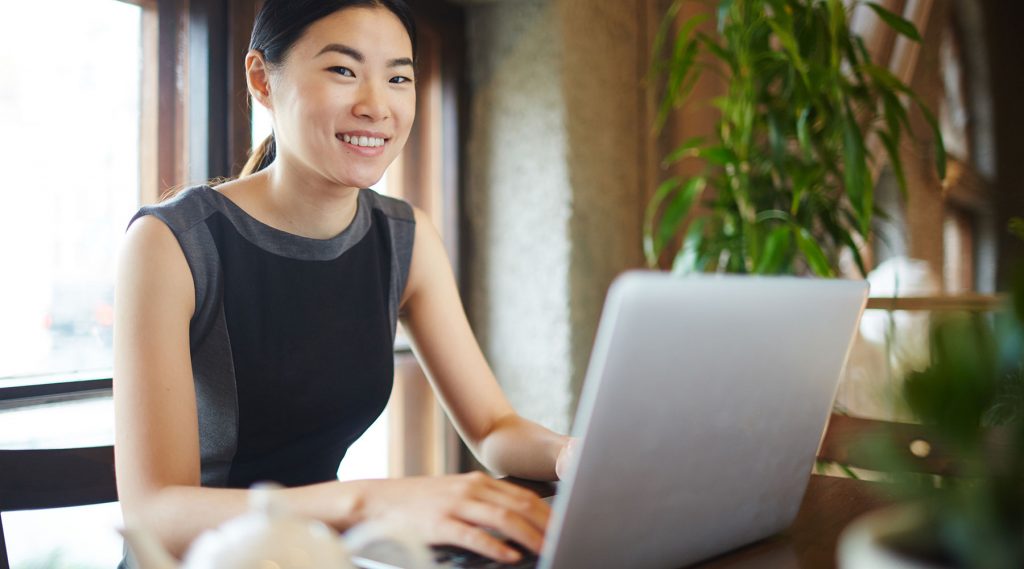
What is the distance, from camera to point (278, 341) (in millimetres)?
1299

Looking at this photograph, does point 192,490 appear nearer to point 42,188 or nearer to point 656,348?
point 656,348

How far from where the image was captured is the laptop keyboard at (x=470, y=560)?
2.14 ft

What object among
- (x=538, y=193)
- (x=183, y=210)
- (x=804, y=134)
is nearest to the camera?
(x=183, y=210)

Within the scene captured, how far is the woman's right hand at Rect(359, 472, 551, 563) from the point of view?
0.69 metres

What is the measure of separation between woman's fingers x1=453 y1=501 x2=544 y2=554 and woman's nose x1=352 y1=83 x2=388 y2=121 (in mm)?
748

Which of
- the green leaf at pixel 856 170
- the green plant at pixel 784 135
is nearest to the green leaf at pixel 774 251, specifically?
the green plant at pixel 784 135

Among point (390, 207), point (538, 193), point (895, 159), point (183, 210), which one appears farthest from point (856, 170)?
point (183, 210)

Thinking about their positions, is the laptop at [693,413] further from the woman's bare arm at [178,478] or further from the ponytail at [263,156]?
the ponytail at [263,156]

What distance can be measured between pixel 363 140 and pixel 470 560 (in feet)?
2.57

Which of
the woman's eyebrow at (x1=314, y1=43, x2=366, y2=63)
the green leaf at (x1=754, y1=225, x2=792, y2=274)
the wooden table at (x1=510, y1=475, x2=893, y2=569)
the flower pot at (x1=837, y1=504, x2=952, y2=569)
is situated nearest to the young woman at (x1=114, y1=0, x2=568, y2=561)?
the woman's eyebrow at (x1=314, y1=43, x2=366, y2=63)

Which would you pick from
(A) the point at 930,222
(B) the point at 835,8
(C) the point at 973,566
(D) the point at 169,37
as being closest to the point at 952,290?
(A) the point at 930,222

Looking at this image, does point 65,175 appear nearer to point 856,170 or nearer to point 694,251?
point 694,251

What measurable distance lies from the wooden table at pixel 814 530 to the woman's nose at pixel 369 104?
0.58m

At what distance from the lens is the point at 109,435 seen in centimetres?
177
